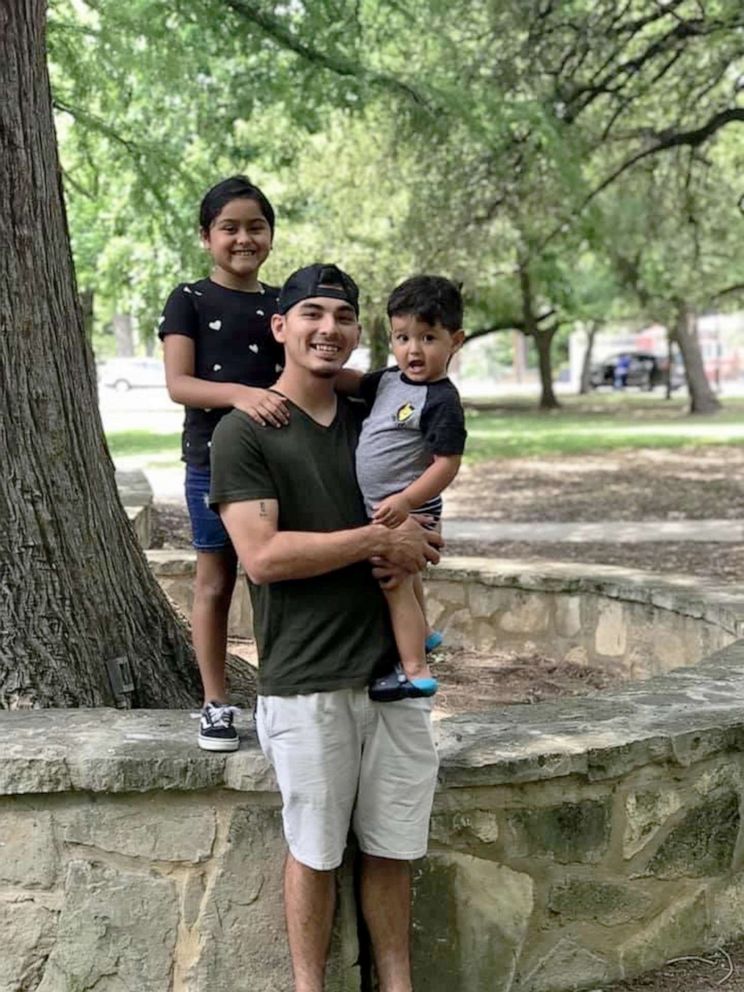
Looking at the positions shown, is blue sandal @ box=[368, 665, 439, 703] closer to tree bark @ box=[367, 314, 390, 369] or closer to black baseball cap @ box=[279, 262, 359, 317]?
black baseball cap @ box=[279, 262, 359, 317]

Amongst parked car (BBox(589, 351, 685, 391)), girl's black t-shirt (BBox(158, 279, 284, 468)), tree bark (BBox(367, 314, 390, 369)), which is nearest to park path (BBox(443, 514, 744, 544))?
girl's black t-shirt (BBox(158, 279, 284, 468))

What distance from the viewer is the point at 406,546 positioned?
8.76 feet

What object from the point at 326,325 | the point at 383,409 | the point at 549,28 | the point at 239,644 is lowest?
the point at 239,644

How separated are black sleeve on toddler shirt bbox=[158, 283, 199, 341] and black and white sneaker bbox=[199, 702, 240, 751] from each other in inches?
38.7

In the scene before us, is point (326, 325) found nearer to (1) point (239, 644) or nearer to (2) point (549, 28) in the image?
(1) point (239, 644)

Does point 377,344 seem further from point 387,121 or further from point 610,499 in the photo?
point 387,121

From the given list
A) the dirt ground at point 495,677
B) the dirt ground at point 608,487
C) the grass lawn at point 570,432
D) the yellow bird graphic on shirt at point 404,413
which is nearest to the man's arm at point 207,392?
the yellow bird graphic on shirt at point 404,413

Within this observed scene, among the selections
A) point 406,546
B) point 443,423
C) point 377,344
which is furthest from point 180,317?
point 377,344

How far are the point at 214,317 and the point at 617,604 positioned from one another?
3.14 metres

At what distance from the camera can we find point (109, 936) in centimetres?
287

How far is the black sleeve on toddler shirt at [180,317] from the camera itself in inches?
128

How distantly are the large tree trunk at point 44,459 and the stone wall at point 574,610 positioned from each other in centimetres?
255

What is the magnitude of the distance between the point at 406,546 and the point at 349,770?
50cm

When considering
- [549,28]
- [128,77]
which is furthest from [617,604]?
[549,28]
